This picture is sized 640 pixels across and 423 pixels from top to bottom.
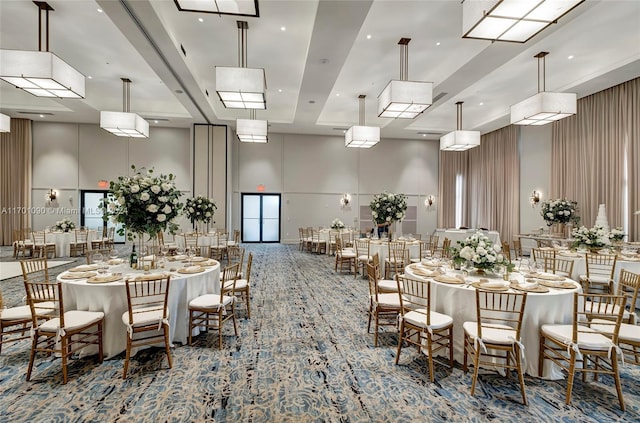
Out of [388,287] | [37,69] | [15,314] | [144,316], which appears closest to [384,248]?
[388,287]

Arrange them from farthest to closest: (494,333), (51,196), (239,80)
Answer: (51,196) < (239,80) < (494,333)

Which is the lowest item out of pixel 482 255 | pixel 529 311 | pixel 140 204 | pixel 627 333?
pixel 627 333

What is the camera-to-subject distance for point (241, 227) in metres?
15.3

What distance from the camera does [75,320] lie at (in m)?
3.26

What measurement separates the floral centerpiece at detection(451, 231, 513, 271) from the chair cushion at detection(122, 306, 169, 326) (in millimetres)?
3606

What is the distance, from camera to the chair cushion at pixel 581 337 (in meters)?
2.80

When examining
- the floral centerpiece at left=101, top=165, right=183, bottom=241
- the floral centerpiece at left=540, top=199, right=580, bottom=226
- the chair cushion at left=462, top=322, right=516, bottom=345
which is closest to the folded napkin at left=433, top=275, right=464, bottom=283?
the chair cushion at left=462, top=322, right=516, bottom=345

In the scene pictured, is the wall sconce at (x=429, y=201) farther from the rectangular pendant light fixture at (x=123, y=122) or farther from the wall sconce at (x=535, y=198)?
the rectangular pendant light fixture at (x=123, y=122)

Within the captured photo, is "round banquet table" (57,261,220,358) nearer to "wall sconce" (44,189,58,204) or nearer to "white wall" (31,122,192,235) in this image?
"white wall" (31,122,192,235)

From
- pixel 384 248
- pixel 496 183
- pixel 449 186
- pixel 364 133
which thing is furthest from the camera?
pixel 449 186

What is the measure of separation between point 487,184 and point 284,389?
14.0 metres

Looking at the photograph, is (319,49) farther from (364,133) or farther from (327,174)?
(327,174)

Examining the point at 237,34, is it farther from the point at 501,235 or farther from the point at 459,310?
the point at 501,235

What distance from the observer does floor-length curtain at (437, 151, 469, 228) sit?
16.0 m
